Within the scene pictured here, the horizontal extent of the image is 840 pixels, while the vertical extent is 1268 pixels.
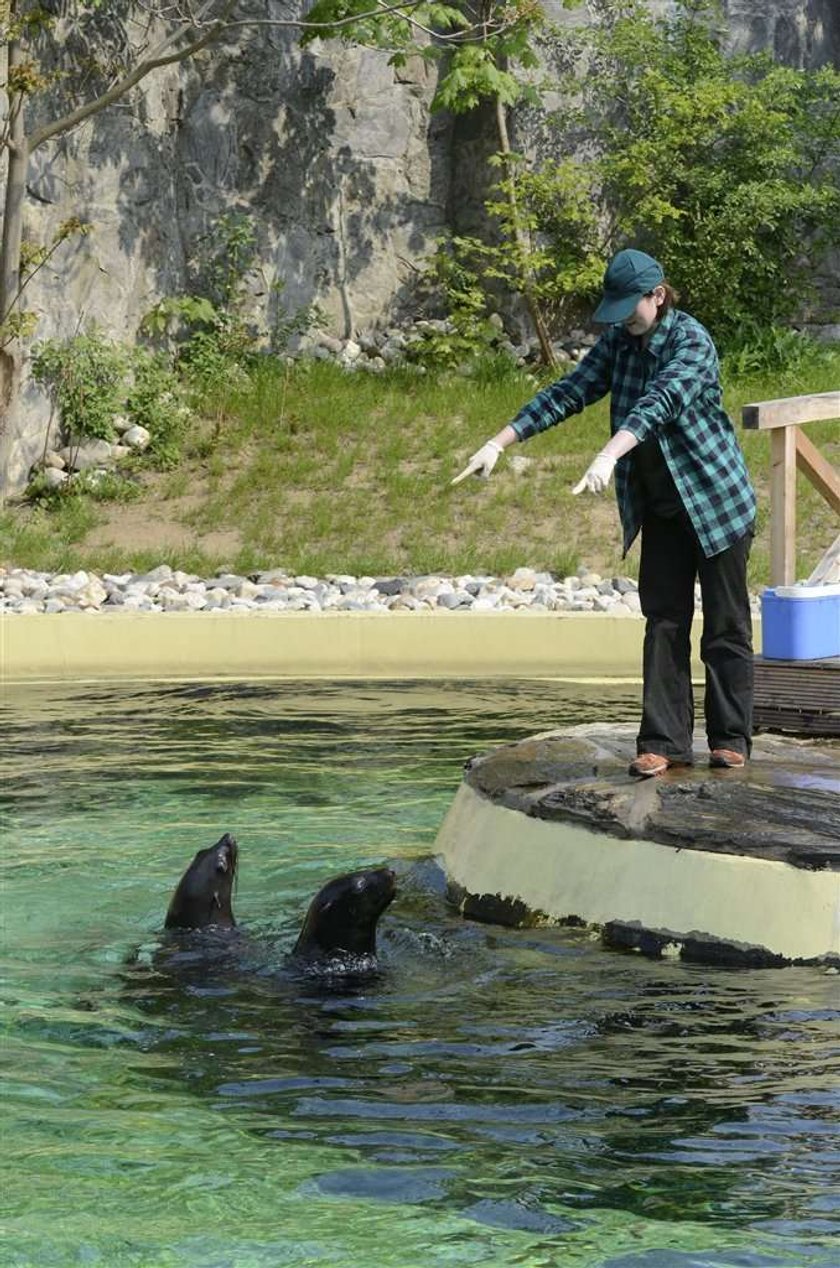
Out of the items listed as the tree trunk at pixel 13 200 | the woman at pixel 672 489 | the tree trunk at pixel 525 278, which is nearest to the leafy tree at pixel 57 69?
the tree trunk at pixel 13 200

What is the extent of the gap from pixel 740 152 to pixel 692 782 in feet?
48.7

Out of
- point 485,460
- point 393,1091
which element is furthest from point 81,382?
point 393,1091

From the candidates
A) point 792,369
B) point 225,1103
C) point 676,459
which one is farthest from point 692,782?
point 792,369

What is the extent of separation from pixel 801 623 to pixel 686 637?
1835 millimetres

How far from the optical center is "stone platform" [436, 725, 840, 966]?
5.67 m

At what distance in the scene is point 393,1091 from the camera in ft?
15.4

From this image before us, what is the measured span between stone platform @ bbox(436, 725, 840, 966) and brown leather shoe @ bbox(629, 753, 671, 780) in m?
0.04

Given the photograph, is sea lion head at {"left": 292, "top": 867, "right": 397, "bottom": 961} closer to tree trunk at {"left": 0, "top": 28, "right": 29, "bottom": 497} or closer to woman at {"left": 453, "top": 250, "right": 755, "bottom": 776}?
woman at {"left": 453, "top": 250, "right": 755, "bottom": 776}

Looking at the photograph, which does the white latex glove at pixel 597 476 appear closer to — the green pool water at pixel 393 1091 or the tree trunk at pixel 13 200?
the green pool water at pixel 393 1091

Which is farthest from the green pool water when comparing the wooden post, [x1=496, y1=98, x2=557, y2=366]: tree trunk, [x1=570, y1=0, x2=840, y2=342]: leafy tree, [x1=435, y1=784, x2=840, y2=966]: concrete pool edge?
[x1=570, y1=0, x2=840, y2=342]: leafy tree

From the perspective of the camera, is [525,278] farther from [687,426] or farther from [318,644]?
[687,426]

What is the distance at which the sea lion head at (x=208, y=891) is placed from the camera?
19.8 ft

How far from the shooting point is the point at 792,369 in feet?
62.8

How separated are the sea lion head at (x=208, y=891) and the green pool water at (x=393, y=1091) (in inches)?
5.6
